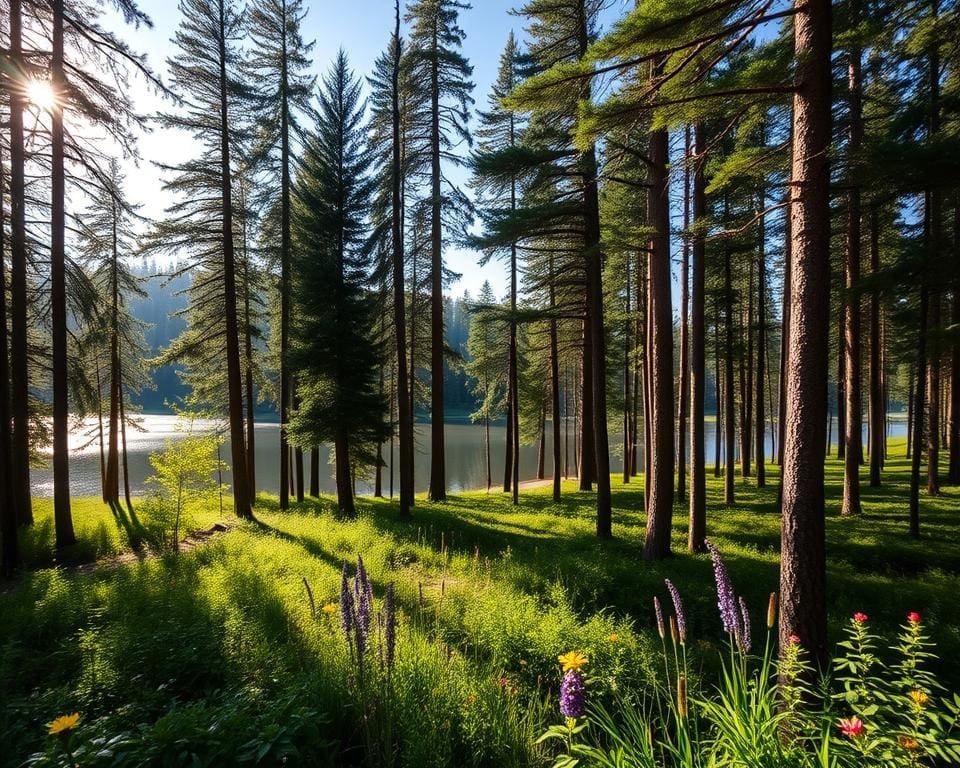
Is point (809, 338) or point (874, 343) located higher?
point (874, 343)

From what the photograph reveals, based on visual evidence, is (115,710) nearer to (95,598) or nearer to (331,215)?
(95,598)

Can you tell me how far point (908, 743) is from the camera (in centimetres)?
173

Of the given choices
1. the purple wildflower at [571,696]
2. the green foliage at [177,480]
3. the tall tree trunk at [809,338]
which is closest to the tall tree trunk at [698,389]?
the tall tree trunk at [809,338]

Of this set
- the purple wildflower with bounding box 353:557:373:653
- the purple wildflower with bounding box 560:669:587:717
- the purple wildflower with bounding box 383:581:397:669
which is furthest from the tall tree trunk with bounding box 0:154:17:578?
the purple wildflower with bounding box 560:669:587:717

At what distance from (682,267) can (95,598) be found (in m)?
11.7

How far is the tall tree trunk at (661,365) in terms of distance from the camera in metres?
7.39

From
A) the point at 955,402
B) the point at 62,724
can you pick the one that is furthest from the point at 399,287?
the point at 955,402

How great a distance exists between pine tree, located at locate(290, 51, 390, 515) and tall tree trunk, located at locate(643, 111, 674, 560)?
7.45 metres

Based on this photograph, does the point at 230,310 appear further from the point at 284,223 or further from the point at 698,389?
the point at 698,389

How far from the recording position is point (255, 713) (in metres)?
2.71

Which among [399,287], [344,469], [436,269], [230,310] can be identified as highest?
[436,269]

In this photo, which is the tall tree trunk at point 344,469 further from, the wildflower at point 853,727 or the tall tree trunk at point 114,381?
the wildflower at point 853,727

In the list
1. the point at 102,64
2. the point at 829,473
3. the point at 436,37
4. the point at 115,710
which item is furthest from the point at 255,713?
the point at 829,473

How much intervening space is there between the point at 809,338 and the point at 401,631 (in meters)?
4.89
